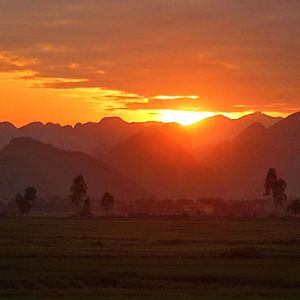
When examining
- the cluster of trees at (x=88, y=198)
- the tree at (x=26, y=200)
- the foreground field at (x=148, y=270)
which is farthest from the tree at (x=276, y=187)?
the foreground field at (x=148, y=270)

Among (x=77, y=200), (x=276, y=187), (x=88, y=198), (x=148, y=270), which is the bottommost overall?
(x=148, y=270)

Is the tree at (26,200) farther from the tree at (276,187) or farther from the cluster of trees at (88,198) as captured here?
the tree at (276,187)

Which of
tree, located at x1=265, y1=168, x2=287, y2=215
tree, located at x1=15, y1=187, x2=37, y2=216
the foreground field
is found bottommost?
the foreground field

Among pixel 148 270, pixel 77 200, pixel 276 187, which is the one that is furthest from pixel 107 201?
pixel 148 270

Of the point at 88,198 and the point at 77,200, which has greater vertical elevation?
the point at 88,198

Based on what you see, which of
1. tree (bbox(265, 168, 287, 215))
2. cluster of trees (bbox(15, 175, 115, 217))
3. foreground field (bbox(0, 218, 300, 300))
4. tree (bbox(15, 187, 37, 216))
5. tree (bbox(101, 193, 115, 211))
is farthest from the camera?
tree (bbox(265, 168, 287, 215))

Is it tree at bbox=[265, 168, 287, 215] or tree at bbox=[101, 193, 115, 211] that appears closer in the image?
tree at bbox=[101, 193, 115, 211]

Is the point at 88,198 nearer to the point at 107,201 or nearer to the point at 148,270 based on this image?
the point at 107,201

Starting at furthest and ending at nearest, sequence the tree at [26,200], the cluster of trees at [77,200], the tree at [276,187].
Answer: the tree at [276,187]
the tree at [26,200]
the cluster of trees at [77,200]

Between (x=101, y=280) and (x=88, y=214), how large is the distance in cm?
8334

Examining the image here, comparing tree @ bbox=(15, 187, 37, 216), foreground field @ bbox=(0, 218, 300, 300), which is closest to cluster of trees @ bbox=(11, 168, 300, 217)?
tree @ bbox=(15, 187, 37, 216)

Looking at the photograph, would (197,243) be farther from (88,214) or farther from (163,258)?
(88,214)

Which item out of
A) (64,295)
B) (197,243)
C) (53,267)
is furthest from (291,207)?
(64,295)

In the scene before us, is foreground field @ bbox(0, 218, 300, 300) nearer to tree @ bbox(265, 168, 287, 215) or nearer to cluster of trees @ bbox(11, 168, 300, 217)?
cluster of trees @ bbox(11, 168, 300, 217)
